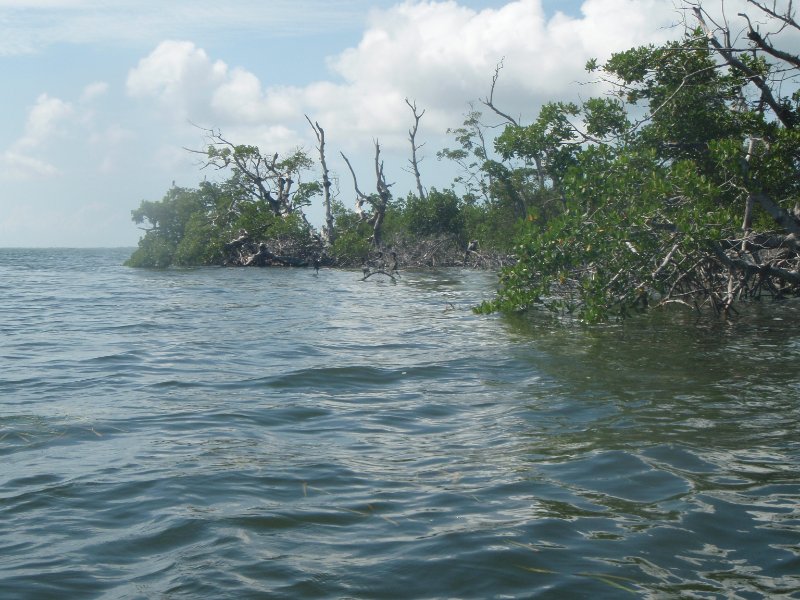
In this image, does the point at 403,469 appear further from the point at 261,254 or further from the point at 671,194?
the point at 261,254

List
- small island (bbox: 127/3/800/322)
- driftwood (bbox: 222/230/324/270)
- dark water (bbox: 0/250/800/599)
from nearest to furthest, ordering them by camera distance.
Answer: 1. dark water (bbox: 0/250/800/599)
2. small island (bbox: 127/3/800/322)
3. driftwood (bbox: 222/230/324/270)

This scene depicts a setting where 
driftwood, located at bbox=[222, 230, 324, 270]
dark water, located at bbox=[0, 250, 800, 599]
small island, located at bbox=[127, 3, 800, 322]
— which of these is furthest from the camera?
driftwood, located at bbox=[222, 230, 324, 270]

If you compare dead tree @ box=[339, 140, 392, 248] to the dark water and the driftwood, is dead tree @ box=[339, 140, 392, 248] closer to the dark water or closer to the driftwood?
the driftwood

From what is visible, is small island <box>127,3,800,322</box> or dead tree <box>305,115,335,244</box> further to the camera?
dead tree <box>305,115,335,244</box>

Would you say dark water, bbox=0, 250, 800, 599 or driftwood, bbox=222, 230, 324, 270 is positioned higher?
driftwood, bbox=222, 230, 324, 270

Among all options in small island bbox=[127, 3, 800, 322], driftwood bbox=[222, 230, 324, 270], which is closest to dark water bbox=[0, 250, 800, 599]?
small island bbox=[127, 3, 800, 322]

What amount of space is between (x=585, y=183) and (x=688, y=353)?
158 inches

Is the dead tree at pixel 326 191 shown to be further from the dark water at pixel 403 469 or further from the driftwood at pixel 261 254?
the dark water at pixel 403 469

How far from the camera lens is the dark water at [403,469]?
11.9 feet

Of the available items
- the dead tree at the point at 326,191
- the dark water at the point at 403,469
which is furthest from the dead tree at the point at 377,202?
the dark water at the point at 403,469

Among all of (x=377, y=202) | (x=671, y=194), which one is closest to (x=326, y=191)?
(x=377, y=202)

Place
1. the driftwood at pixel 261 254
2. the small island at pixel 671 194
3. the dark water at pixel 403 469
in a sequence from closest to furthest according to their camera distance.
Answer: the dark water at pixel 403 469 → the small island at pixel 671 194 → the driftwood at pixel 261 254

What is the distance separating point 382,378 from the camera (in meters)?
8.62

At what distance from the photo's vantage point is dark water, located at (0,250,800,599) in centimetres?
362
